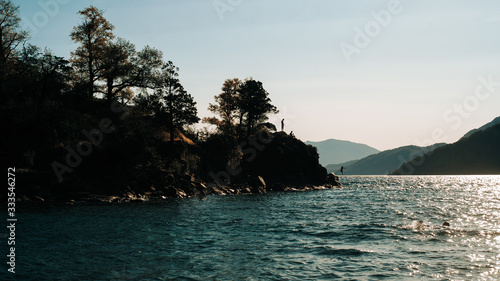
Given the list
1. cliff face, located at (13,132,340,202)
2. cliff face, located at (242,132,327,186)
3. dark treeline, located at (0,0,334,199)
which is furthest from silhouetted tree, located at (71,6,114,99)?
cliff face, located at (242,132,327,186)

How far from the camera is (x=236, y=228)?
31562 millimetres

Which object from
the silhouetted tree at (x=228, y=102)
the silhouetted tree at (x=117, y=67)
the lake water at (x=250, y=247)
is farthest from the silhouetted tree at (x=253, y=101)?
the lake water at (x=250, y=247)

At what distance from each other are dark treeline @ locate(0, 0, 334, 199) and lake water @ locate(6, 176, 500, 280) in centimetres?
1917

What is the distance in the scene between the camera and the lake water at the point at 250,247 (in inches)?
701

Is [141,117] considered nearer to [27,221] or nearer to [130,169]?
[130,169]

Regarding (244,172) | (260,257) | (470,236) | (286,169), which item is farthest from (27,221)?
(286,169)

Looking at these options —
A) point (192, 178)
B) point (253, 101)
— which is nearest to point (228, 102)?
point (253, 101)

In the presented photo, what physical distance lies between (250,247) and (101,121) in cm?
5497

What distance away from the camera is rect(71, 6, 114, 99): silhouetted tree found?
231ft

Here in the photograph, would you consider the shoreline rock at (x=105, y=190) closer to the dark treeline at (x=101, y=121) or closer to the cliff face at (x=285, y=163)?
the dark treeline at (x=101, y=121)

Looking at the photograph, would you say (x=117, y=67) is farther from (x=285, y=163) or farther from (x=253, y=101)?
(x=285, y=163)

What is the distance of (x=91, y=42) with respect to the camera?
71438 millimetres

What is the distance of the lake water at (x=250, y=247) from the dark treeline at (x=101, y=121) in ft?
62.9

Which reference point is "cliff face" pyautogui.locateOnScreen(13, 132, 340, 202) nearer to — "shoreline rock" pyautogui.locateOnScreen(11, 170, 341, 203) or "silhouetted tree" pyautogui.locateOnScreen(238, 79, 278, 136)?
"shoreline rock" pyautogui.locateOnScreen(11, 170, 341, 203)
